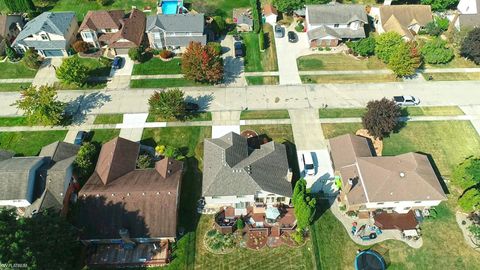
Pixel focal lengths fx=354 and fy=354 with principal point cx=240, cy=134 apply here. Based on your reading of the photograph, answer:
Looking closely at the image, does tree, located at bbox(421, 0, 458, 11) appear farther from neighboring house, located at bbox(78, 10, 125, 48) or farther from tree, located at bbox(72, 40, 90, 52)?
tree, located at bbox(72, 40, 90, 52)

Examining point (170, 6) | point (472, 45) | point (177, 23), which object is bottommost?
point (472, 45)

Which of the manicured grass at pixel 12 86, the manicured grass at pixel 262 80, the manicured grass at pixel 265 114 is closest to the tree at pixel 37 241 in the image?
the manicured grass at pixel 265 114

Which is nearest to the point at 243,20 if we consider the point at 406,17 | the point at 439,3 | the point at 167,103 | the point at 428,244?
the point at 167,103

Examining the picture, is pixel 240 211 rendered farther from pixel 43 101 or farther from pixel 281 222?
pixel 43 101

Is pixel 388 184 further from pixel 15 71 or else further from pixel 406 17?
pixel 15 71

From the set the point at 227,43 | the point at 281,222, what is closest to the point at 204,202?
the point at 281,222
